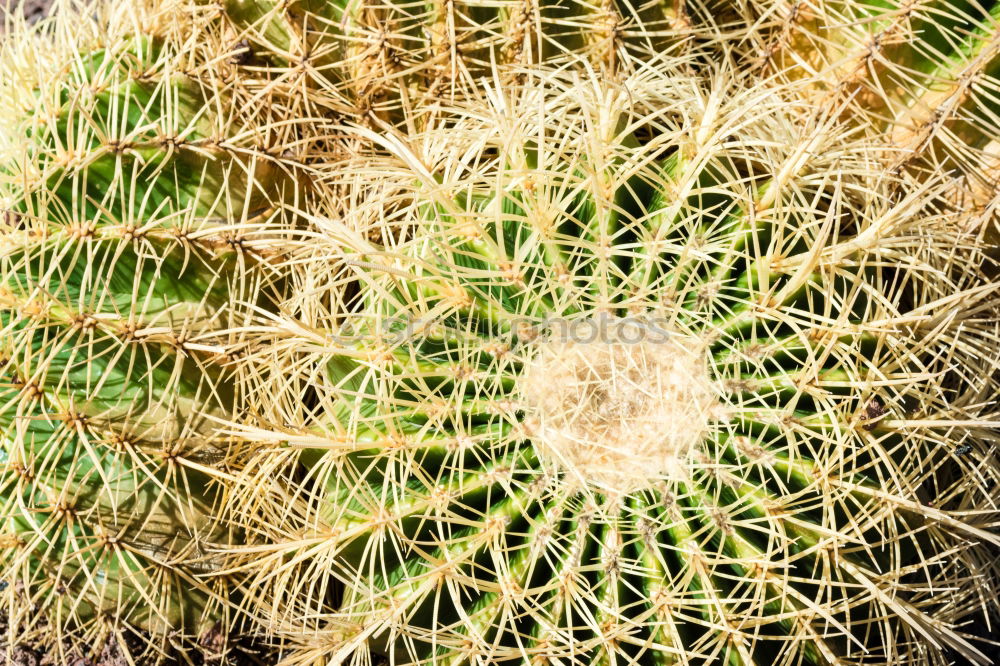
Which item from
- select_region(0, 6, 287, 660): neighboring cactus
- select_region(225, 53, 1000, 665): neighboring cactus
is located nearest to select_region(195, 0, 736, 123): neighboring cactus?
select_region(0, 6, 287, 660): neighboring cactus

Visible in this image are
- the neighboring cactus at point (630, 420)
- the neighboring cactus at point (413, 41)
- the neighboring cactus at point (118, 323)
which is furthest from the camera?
the neighboring cactus at point (413, 41)

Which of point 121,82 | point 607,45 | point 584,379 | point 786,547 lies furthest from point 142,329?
point 786,547

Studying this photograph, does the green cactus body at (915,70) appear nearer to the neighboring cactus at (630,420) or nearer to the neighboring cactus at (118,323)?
the neighboring cactus at (630,420)

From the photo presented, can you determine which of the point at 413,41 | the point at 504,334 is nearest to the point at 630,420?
the point at 504,334

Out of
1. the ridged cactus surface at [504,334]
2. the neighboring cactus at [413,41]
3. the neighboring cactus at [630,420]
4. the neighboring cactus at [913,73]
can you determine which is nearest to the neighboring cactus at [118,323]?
the ridged cactus surface at [504,334]

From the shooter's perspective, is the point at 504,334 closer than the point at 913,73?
Yes

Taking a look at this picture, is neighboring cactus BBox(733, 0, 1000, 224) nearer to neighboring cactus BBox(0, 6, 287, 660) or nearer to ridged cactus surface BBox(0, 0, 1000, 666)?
ridged cactus surface BBox(0, 0, 1000, 666)

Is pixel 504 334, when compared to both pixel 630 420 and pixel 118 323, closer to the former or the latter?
pixel 630 420
